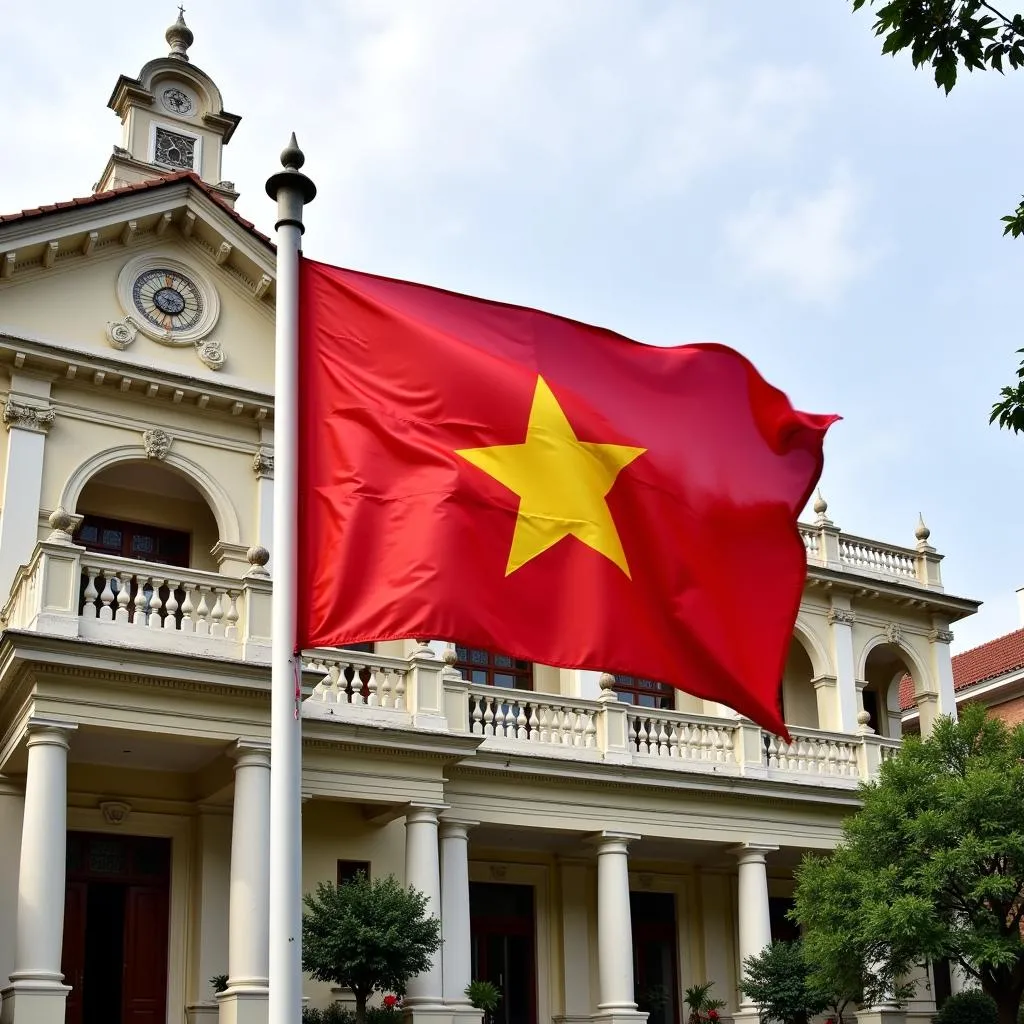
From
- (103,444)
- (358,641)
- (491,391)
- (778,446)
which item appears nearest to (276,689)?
(358,641)

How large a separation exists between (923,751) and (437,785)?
24.7 feet

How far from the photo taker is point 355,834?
920 inches

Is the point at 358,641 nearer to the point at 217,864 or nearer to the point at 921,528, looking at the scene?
the point at 217,864

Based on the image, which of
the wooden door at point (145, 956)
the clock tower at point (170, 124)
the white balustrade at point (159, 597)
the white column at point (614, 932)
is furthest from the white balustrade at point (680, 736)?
the clock tower at point (170, 124)

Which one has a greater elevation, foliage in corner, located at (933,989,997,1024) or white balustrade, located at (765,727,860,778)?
white balustrade, located at (765,727,860,778)

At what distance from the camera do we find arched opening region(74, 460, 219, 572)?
23812mm

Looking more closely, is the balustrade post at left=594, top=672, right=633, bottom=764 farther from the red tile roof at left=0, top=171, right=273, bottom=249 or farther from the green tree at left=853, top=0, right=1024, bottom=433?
the green tree at left=853, top=0, right=1024, bottom=433

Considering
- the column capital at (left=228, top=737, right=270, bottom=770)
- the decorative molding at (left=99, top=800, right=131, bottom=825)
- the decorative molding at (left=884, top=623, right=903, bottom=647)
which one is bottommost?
the decorative molding at (left=99, top=800, right=131, bottom=825)

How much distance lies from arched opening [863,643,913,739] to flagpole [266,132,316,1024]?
26.5 metres

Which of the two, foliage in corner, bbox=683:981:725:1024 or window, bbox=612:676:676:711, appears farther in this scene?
window, bbox=612:676:676:711

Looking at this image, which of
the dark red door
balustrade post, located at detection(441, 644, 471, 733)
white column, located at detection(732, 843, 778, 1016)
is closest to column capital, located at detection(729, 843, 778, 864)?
white column, located at detection(732, 843, 778, 1016)

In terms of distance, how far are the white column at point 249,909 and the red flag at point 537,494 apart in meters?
9.77

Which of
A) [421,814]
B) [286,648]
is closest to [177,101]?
[421,814]

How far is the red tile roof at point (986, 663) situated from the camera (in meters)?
40.4
